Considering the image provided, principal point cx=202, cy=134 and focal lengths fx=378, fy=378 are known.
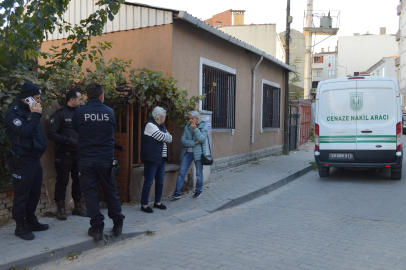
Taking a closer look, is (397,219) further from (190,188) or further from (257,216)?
(190,188)

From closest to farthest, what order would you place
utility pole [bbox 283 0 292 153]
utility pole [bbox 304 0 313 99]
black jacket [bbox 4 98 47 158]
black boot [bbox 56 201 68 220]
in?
black jacket [bbox 4 98 47 158] < black boot [bbox 56 201 68 220] < utility pole [bbox 283 0 292 153] < utility pole [bbox 304 0 313 99]

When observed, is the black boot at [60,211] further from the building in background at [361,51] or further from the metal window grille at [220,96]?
the building in background at [361,51]

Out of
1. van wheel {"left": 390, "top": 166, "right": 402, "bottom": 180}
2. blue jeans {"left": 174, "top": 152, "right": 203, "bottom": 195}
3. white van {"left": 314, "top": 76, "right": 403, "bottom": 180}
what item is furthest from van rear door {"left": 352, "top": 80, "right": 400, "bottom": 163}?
blue jeans {"left": 174, "top": 152, "right": 203, "bottom": 195}

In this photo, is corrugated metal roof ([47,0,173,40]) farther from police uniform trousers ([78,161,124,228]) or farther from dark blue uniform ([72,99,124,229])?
police uniform trousers ([78,161,124,228])

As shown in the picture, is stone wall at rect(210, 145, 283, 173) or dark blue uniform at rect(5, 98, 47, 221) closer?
dark blue uniform at rect(5, 98, 47, 221)

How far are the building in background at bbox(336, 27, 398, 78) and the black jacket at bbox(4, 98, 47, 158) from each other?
202ft

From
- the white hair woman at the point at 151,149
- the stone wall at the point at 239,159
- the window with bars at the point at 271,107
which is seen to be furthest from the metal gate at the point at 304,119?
the white hair woman at the point at 151,149

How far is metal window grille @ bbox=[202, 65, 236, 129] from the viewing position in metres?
9.69

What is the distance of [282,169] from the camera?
1093 centimetres

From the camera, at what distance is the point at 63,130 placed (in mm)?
5258

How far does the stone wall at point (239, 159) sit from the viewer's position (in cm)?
1006

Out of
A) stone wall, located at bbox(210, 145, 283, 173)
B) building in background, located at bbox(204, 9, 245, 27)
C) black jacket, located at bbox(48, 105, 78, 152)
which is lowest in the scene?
stone wall, located at bbox(210, 145, 283, 173)

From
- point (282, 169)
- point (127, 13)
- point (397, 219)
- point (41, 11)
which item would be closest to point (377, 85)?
Result: point (282, 169)

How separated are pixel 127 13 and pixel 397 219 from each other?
674 centimetres
